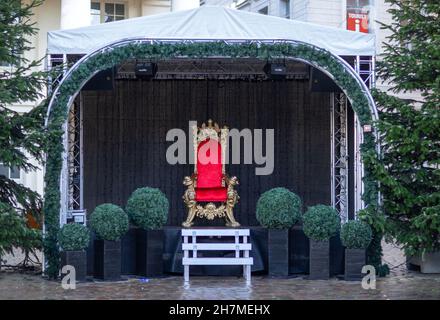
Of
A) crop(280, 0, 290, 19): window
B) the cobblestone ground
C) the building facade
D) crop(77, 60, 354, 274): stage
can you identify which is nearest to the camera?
the cobblestone ground

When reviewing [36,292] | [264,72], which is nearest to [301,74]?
[264,72]

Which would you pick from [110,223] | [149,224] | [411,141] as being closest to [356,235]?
[411,141]

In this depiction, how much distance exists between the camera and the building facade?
74.5 feet

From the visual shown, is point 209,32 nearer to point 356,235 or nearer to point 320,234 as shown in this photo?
point 320,234

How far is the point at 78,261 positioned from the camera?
39.4ft

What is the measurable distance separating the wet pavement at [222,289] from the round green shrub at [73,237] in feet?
1.88

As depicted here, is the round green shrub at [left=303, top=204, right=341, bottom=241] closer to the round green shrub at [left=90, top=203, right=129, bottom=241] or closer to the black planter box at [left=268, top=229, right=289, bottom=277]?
the black planter box at [left=268, top=229, right=289, bottom=277]

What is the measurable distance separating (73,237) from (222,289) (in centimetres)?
235

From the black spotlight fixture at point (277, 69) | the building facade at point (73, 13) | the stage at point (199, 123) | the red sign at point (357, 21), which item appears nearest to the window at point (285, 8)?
the red sign at point (357, 21)

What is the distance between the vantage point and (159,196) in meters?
12.7

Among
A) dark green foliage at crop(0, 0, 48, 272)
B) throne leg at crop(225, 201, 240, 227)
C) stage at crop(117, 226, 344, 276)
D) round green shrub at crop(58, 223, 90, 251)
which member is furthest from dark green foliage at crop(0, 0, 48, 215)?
throne leg at crop(225, 201, 240, 227)

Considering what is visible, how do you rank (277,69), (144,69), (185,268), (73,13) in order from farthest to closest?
(73,13) < (144,69) < (277,69) < (185,268)

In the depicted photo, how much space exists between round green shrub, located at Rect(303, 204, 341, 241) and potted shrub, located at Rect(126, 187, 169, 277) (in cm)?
226
